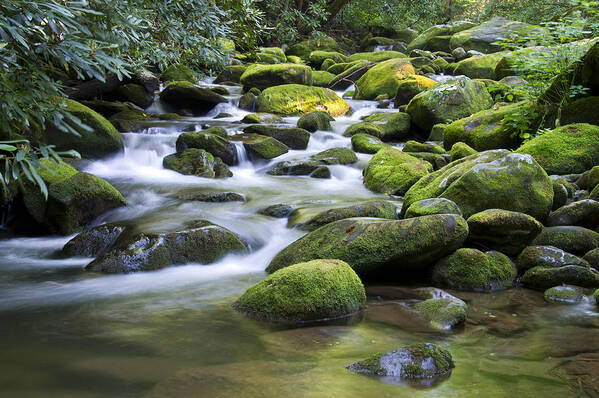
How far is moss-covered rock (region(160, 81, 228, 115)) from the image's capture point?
15.7m

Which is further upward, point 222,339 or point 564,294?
point 564,294

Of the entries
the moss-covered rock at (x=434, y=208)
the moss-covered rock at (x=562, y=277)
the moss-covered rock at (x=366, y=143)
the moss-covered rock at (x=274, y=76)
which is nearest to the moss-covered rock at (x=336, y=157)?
the moss-covered rock at (x=366, y=143)

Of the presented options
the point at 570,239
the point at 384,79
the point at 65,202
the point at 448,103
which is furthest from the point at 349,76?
the point at 570,239

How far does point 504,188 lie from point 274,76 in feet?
42.3

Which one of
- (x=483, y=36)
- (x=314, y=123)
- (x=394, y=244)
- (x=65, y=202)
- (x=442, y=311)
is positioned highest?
(x=483, y=36)

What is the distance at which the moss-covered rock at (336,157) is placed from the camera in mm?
11734

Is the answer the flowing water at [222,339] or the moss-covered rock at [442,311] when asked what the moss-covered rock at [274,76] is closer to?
the flowing water at [222,339]

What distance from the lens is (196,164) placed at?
10.8 metres

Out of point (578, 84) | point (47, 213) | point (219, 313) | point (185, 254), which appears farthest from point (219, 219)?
point (578, 84)

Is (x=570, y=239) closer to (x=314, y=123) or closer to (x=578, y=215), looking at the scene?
(x=578, y=215)

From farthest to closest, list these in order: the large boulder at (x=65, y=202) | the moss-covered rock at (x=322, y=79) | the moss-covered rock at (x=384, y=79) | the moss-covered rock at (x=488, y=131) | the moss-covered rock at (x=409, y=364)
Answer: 1. the moss-covered rock at (x=322, y=79)
2. the moss-covered rock at (x=384, y=79)
3. the moss-covered rock at (x=488, y=131)
4. the large boulder at (x=65, y=202)
5. the moss-covered rock at (x=409, y=364)

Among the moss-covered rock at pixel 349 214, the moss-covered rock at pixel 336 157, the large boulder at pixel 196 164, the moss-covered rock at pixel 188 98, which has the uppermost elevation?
the moss-covered rock at pixel 188 98

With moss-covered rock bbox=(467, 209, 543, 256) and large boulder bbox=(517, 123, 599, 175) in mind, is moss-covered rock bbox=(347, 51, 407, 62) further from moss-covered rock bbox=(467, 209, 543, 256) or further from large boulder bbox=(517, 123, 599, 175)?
moss-covered rock bbox=(467, 209, 543, 256)

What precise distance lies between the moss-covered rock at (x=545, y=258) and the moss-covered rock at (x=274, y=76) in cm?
1382
